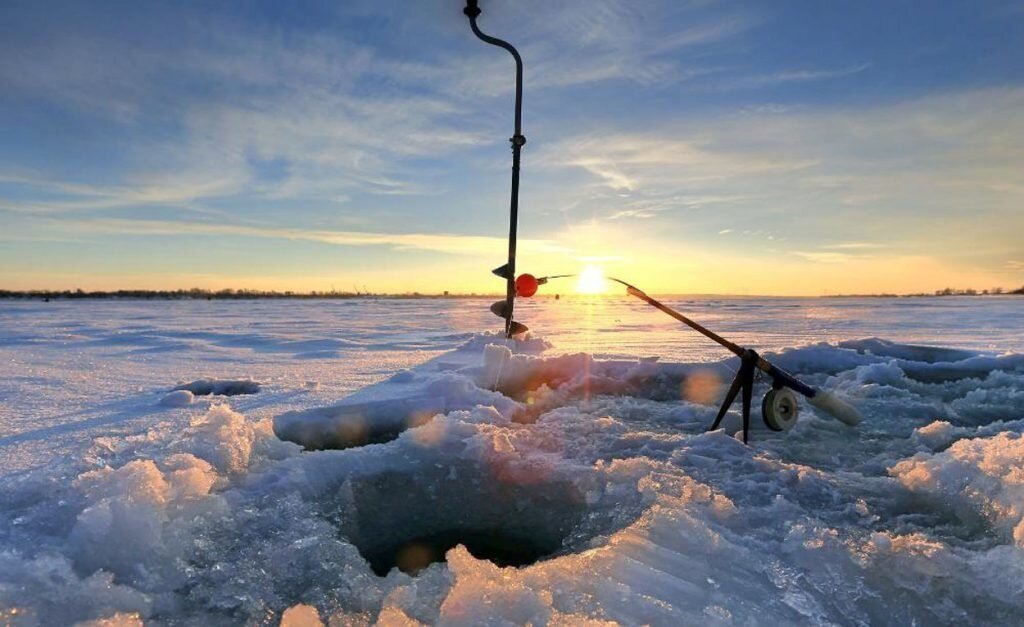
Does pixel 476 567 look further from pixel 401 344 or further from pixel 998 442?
pixel 401 344

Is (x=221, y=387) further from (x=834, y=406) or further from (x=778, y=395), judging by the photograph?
(x=834, y=406)

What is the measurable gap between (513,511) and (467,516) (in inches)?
10.1

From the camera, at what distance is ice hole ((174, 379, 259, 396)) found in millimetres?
5273

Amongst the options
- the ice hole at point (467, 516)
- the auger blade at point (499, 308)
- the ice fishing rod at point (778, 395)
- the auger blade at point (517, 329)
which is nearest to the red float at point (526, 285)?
the ice fishing rod at point (778, 395)

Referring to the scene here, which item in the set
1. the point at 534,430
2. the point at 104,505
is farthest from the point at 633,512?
the point at 104,505

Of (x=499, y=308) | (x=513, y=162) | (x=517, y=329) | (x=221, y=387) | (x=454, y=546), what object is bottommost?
(x=454, y=546)

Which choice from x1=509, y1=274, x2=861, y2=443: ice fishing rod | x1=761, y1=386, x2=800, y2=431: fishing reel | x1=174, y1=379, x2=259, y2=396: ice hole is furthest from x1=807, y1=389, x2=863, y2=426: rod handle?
x1=174, y1=379, x2=259, y2=396: ice hole

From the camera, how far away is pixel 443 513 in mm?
3061

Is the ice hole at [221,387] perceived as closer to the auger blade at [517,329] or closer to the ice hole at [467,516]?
the ice hole at [467,516]

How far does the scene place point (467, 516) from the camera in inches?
120

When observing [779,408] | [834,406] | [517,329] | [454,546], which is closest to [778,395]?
[779,408]

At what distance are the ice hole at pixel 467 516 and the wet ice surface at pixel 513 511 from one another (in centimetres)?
1

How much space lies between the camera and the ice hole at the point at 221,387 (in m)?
5.27

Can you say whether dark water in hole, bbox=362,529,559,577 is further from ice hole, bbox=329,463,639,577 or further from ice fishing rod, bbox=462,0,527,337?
ice fishing rod, bbox=462,0,527,337
